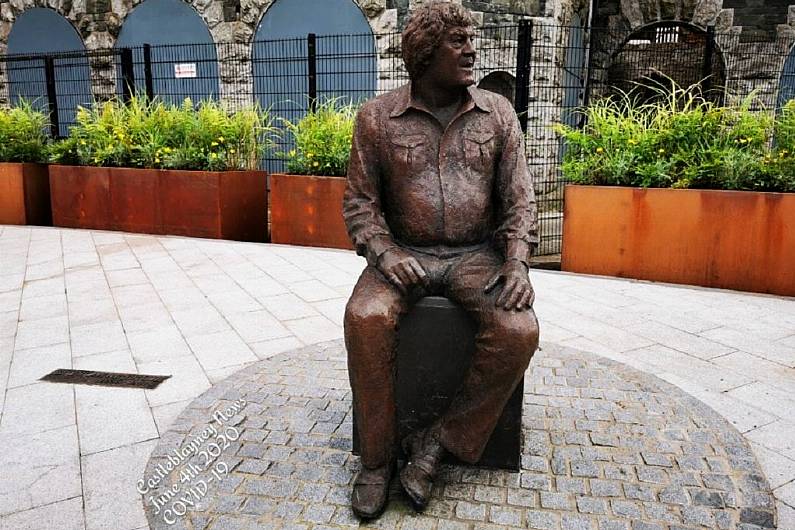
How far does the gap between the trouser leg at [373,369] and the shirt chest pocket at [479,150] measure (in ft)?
2.27

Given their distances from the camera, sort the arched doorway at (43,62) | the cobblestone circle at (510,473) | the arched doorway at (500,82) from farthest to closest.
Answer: the arched doorway at (43,62) < the arched doorway at (500,82) < the cobblestone circle at (510,473)

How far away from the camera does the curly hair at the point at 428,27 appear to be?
263cm

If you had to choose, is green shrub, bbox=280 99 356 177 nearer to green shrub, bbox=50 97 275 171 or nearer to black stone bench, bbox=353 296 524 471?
green shrub, bbox=50 97 275 171

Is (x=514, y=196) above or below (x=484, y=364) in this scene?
above

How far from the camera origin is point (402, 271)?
8.66ft

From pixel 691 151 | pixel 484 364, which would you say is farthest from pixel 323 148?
pixel 484 364

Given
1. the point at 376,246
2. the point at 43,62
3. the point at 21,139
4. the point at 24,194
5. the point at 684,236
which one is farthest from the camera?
the point at 43,62

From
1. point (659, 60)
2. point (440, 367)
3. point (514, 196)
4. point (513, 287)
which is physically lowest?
point (440, 367)

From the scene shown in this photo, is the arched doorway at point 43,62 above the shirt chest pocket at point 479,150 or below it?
above

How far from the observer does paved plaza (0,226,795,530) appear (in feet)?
8.14

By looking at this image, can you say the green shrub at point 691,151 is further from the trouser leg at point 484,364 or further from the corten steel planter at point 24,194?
the corten steel planter at point 24,194

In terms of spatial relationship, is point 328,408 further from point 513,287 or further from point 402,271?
point 513,287

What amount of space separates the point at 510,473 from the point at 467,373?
47 centimetres

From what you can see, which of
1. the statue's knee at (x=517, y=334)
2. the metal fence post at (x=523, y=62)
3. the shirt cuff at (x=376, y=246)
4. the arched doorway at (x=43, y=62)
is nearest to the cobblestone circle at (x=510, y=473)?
the statue's knee at (x=517, y=334)
